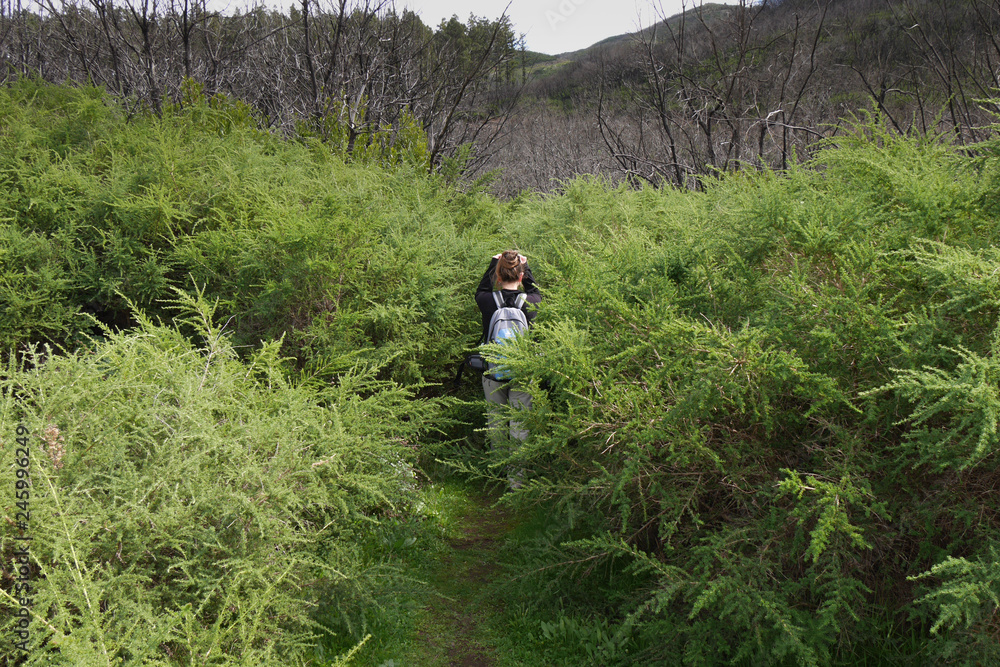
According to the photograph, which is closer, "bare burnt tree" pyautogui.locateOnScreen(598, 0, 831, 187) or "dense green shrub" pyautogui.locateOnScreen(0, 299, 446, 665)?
"dense green shrub" pyautogui.locateOnScreen(0, 299, 446, 665)

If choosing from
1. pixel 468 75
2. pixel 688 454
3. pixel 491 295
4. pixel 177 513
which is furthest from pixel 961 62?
pixel 177 513

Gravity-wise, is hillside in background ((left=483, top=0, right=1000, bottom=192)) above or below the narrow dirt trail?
above

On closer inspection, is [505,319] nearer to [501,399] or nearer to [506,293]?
[506,293]

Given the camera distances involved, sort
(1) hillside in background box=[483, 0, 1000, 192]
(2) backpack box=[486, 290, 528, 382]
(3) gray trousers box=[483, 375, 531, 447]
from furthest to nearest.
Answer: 1. (1) hillside in background box=[483, 0, 1000, 192]
2. (2) backpack box=[486, 290, 528, 382]
3. (3) gray trousers box=[483, 375, 531, 447]

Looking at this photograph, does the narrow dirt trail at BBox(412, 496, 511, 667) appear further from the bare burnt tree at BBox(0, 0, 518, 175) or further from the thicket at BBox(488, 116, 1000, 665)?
the bare burnt tree at BBox(0, 0, 518, 175)

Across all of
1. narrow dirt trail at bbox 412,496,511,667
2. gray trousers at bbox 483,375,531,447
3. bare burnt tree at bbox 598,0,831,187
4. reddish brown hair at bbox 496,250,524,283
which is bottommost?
narrow dirt trail at bbox 412,496,511,667

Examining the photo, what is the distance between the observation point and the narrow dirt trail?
3.49m

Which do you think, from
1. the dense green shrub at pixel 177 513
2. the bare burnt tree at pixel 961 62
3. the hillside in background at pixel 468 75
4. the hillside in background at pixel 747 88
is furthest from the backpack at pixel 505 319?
the hillside in background at pixel 747 88

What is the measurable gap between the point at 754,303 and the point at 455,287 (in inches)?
135

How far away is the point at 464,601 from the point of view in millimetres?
3951

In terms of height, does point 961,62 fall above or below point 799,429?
above

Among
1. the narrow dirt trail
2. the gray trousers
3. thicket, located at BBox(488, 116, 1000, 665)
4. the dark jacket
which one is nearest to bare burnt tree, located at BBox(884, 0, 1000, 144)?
thicket, located at BBox(488, 116, 1000, 665)

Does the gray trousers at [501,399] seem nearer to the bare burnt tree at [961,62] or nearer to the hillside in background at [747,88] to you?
the bare burnt tree at [961,62]

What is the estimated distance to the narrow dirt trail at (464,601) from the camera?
3486mm
